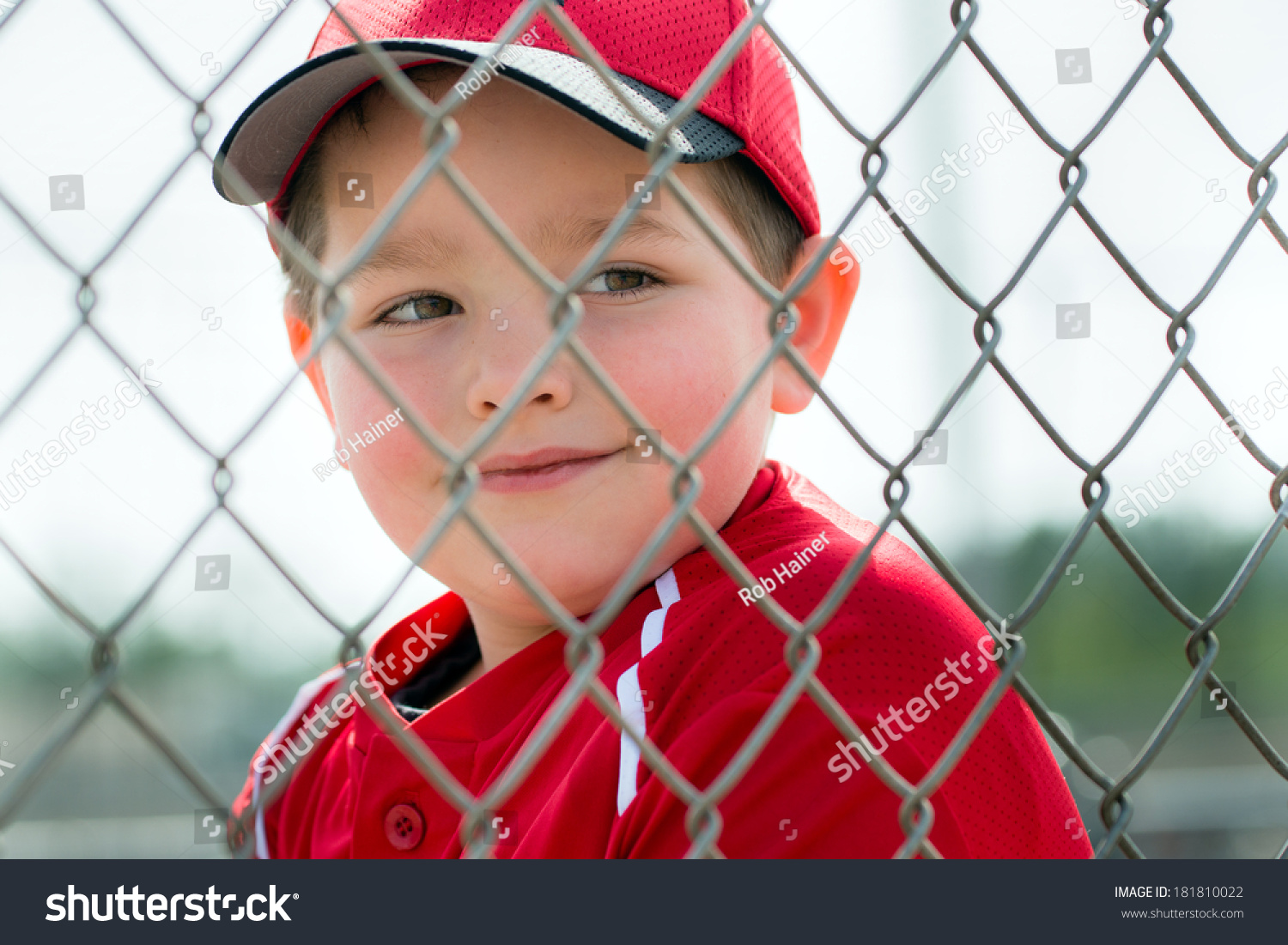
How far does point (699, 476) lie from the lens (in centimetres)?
85

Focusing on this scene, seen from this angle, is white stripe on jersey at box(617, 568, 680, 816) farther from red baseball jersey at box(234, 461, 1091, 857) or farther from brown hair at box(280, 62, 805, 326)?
brown hair at box(280, 62, 805, 326)

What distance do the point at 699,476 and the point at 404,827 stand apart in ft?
1.93

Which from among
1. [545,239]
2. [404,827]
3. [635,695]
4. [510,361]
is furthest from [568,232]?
[404,827]

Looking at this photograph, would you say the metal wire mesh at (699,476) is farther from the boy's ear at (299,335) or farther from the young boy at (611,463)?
the boy's ear at (299,335)

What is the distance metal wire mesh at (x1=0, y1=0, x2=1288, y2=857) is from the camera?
1.96 feet

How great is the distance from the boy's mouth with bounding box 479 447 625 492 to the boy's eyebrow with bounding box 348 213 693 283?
0.21 m

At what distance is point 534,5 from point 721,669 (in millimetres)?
596

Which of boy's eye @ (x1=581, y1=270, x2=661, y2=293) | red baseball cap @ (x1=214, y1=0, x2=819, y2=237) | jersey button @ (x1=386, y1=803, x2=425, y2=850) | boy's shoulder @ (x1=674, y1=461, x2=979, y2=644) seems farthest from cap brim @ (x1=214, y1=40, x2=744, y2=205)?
jersey button @ (x1=386, y1=803, x2=425, y2=850)

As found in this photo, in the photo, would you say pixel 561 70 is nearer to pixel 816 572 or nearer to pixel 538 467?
pixel 538 467

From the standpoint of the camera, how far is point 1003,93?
967mm

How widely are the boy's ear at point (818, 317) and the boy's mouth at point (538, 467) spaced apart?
337 mm

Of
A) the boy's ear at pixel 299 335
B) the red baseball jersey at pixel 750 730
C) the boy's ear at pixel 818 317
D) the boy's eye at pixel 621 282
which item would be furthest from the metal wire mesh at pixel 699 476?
the boy's ear at pixel 299 335

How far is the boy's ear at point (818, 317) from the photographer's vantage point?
1387mm

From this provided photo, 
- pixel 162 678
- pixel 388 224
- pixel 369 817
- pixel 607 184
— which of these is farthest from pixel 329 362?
pixel 162 678
